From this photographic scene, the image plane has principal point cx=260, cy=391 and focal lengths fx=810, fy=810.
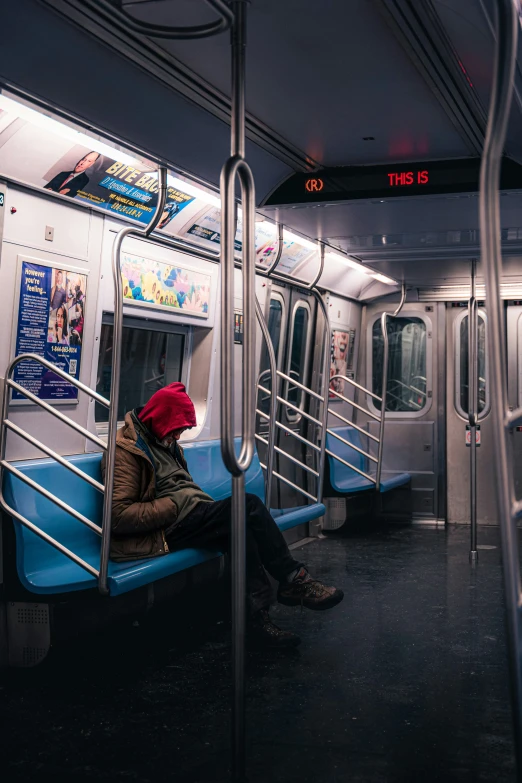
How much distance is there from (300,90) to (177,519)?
2417mm

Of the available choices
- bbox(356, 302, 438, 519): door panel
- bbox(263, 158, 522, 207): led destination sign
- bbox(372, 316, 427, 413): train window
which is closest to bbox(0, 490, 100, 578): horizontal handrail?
bbox(263, 158, 522, 207): led destination sign

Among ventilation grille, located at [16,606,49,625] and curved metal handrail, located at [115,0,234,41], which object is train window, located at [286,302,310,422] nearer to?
ventilation grille, located at [16,606,49,625]

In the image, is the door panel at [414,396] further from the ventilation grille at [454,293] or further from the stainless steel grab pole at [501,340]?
the stainless steel grab pole at [501,340]

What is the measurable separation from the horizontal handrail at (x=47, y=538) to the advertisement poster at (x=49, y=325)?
651mm

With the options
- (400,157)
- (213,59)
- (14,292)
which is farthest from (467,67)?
(14,292)

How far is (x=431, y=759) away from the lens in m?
3.11

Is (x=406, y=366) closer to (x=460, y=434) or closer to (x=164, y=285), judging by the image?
(x=460, y=434)

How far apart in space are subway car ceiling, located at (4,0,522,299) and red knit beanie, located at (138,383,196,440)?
4.00ft

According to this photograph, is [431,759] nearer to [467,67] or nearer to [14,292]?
[467,67]

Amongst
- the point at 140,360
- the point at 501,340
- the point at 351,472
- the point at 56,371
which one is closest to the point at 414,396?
the point at 351,472

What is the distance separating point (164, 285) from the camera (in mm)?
5664

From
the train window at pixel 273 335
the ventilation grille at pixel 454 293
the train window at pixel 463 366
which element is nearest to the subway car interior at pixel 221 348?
the train window at pixel 273 335

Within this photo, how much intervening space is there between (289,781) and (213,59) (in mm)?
2693

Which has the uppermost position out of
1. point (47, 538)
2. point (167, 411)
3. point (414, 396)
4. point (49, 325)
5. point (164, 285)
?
point (164, 285)
